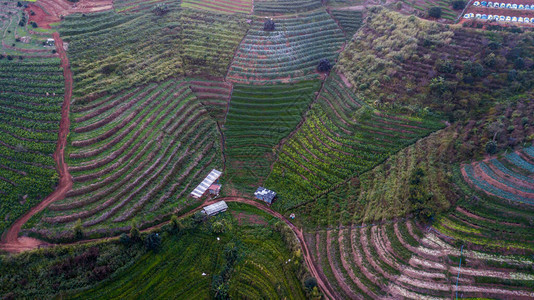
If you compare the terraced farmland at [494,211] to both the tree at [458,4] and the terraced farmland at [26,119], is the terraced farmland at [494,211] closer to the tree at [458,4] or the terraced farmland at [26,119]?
the tree at [458,4]

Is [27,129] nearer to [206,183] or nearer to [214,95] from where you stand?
[206,183]

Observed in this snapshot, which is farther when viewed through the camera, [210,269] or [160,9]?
[160,9]

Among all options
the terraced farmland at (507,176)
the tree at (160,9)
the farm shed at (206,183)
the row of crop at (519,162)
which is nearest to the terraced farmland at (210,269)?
the farm shed at (206,183)

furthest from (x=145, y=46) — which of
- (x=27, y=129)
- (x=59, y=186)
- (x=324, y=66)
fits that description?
(x=324, y=66)

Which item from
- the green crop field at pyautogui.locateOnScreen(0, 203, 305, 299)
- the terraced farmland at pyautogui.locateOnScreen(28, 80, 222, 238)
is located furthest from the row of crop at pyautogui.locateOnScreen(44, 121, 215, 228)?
the green crop field at pyautogui.locateOnScreen(0, 203, 305, 299)

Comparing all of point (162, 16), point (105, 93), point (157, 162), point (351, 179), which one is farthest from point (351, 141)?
point (162, 16)

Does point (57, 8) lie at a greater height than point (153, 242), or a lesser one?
greater

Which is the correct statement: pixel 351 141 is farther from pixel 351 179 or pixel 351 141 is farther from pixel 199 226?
pixel 199 226

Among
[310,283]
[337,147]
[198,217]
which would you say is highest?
[337,147]
